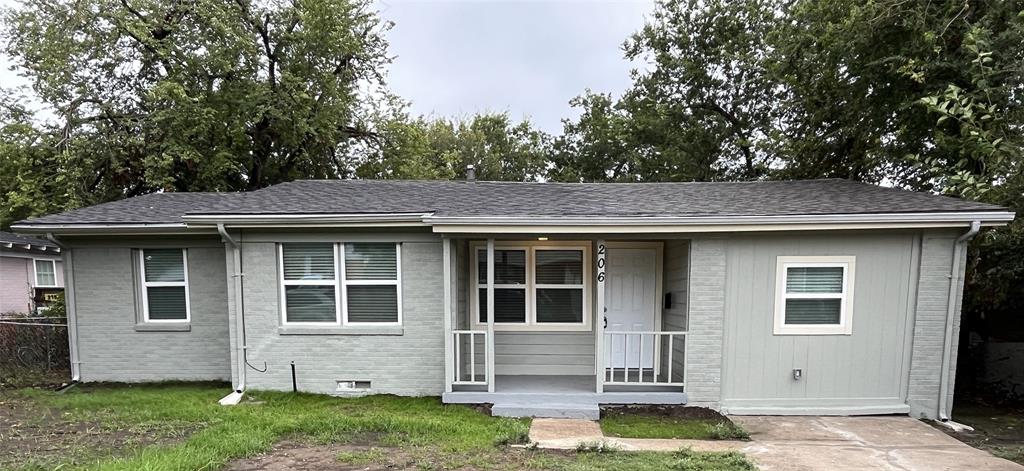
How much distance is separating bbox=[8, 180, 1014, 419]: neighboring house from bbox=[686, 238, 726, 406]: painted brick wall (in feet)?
0.08

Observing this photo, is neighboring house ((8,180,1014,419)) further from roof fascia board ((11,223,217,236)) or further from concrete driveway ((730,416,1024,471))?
concrete driveway ((730,416,1024,471))

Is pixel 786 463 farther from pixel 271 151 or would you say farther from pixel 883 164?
pixel 271 151

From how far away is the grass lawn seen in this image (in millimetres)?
3871

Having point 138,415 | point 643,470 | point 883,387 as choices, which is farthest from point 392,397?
point 883,387

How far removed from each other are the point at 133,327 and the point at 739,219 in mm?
8662

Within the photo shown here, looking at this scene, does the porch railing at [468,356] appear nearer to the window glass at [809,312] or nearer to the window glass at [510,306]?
the window glass at [510,306]

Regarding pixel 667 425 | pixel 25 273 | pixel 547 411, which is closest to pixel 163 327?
pixel 547 411

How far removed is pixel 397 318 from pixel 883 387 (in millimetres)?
6226

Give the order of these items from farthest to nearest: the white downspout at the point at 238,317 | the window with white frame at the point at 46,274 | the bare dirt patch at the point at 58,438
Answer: the window with white frame at the point at 46,274
the white downspout at the point at 238,317
the bare dirt patch at the point at 58,438

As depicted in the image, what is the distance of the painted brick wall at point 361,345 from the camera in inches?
235

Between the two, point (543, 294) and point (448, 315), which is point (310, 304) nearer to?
point (448, 315)

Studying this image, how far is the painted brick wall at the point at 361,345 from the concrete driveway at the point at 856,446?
12.6 feet

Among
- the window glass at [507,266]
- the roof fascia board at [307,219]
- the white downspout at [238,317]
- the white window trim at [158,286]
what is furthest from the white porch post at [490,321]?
the white window trim at [158,286]

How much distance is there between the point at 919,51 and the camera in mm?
6914
